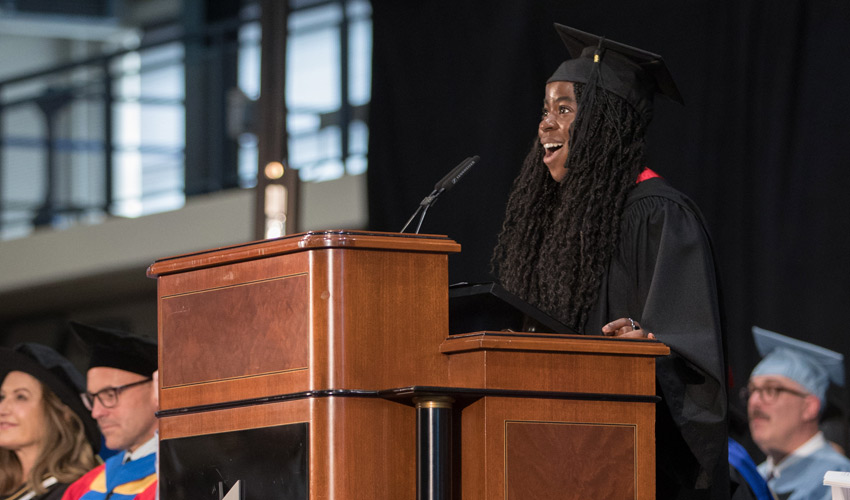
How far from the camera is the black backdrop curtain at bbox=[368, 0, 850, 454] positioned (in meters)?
4.22

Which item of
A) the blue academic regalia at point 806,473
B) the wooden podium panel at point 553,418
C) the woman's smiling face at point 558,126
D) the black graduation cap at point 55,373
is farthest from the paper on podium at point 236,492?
the black graduation cap at point 55,373

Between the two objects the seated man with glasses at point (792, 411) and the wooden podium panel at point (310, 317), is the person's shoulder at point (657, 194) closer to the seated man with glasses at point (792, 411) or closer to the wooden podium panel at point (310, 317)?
the wooden podium panel at point (310, 317)

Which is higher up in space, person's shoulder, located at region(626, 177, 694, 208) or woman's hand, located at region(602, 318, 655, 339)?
person's shoulder, located at region(626, 177, 694, 208)

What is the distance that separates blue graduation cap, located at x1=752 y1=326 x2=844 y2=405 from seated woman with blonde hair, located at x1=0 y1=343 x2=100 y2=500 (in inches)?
110

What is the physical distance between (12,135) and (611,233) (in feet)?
25.9

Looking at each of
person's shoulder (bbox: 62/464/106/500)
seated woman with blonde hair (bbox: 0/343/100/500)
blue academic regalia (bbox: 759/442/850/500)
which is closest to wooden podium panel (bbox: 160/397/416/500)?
blue academic regalia (bbox: 759/442/850/500)

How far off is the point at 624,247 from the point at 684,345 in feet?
1.23

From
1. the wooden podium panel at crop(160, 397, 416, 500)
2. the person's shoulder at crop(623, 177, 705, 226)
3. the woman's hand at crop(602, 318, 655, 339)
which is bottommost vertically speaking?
the wooden podium panel at crop(160, 397, 416, 500)

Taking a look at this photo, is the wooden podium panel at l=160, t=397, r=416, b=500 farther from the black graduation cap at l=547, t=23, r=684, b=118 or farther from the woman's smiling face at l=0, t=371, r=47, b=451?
the woman's smiling face at l=0, t=371, r=47, b=451

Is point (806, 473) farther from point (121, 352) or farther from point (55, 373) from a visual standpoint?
point (55, 373)

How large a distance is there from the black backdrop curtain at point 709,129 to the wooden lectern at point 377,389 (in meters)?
2.36

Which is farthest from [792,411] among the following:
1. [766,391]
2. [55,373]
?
[55,373]

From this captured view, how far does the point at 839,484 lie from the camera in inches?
96.0

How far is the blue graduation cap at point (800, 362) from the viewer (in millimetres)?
4207
